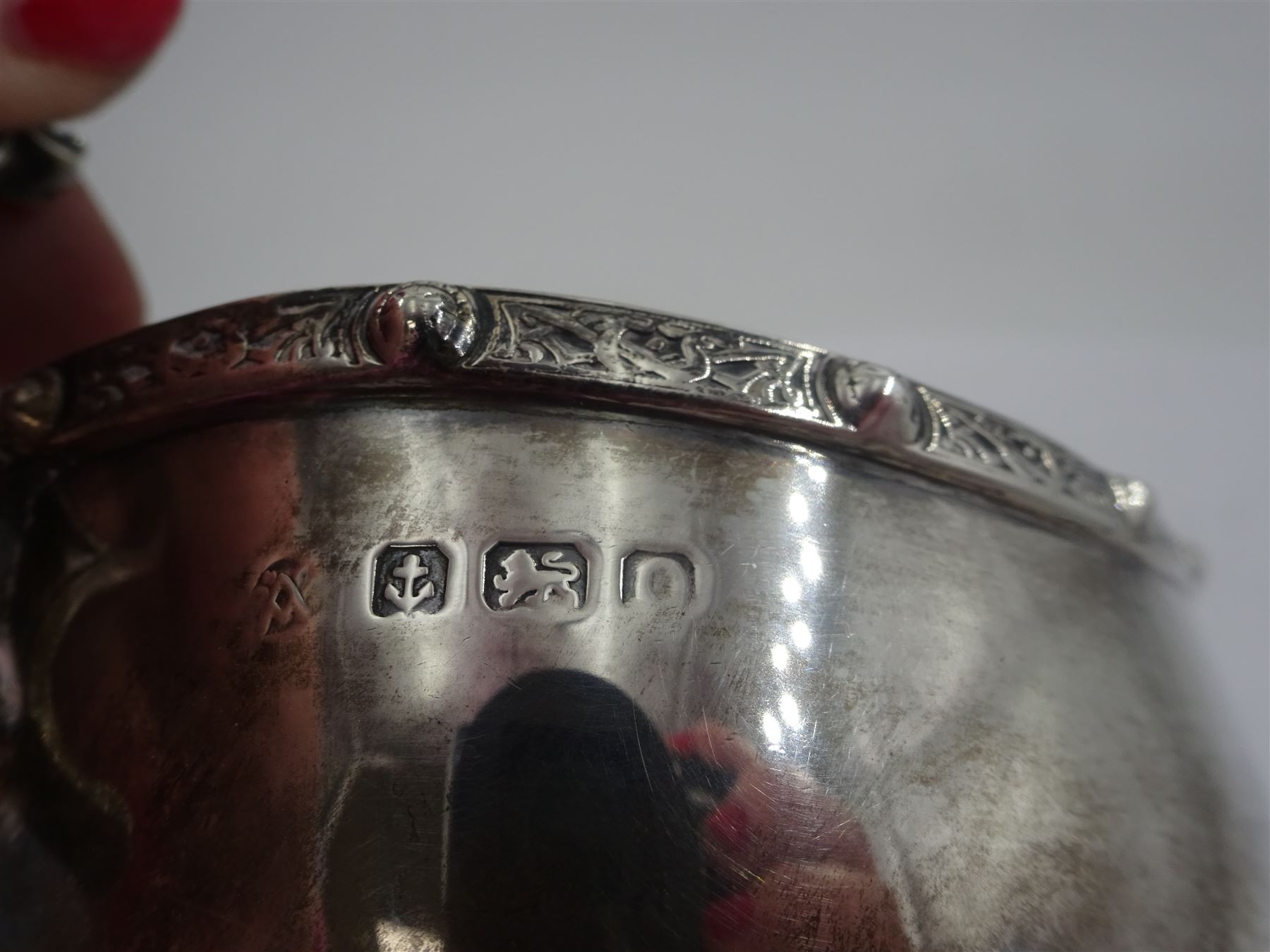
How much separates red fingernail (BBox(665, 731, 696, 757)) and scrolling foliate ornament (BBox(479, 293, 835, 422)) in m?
0.14

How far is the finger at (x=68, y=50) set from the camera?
1.82 feet

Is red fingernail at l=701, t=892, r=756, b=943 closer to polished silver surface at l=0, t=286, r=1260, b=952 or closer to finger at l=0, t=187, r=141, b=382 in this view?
polished silver surface at l=0, t=286, r=1260, b=952

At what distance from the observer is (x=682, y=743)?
41 centimetres

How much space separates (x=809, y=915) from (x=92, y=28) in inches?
21.8

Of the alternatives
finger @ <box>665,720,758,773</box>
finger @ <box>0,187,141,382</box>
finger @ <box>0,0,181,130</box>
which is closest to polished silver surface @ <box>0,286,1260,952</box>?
finger @ <box>665,720,758,773</box>

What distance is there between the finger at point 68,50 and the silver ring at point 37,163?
0.47ft

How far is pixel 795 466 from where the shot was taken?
476mm

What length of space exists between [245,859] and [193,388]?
197 millimetres

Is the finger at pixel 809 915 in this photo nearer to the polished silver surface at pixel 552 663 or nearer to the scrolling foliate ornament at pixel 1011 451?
the polished silver surface at pixel 552 663

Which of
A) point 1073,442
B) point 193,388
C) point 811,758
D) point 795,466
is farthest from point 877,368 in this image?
point 1073,442

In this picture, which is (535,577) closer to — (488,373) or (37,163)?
(488,373)

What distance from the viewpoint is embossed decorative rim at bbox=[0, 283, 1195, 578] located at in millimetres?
465

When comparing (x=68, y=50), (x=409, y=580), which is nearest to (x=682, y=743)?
(x=409, y=580)

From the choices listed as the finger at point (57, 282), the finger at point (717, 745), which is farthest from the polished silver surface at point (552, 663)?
the finger at point (57, 282)
